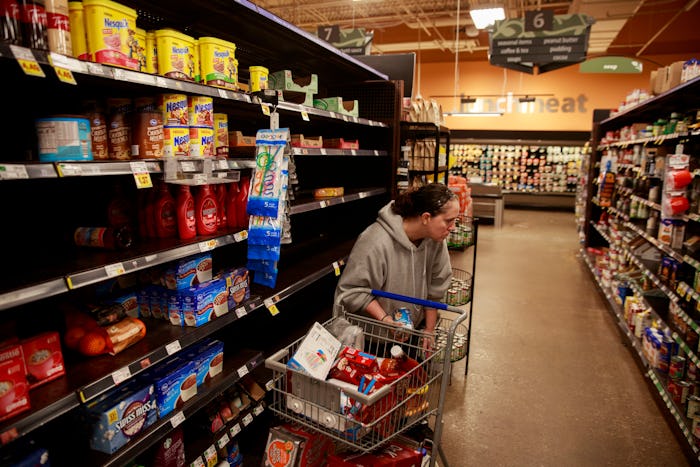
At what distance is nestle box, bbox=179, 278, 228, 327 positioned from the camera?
84.7 inches

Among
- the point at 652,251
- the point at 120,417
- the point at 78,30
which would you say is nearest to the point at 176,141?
the point at 78,30

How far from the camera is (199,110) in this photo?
2102 mm

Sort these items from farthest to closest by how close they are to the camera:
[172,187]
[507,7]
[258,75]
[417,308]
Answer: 1. [507,7]
2. [417,308]
3. [258,75]
4. [172,187]

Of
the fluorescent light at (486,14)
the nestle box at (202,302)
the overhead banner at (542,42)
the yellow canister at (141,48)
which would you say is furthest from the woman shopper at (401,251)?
the overhead banner at (542,42)

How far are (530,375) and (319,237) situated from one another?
2217 millimetres

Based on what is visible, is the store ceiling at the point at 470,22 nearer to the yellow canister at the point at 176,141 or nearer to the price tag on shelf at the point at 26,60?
the yellow canister at the point at 176,141

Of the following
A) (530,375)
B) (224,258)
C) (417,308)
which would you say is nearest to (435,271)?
(417,308)

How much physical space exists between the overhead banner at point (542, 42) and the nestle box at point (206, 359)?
21.2ft

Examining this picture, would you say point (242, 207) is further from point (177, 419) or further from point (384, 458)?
point (384, 458)

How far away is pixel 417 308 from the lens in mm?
2711

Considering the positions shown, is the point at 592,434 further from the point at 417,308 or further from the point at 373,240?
the point at 373,240

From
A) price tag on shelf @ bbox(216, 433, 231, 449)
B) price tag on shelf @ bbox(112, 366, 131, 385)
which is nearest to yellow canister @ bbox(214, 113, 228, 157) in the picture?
price tag on shelf @ bbox(112, 366, 131, 385)

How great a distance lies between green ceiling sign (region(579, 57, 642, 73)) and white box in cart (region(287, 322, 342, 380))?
8.87 m

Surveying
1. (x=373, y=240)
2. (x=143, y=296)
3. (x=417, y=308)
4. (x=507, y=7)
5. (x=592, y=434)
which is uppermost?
(x=507, y=7)
